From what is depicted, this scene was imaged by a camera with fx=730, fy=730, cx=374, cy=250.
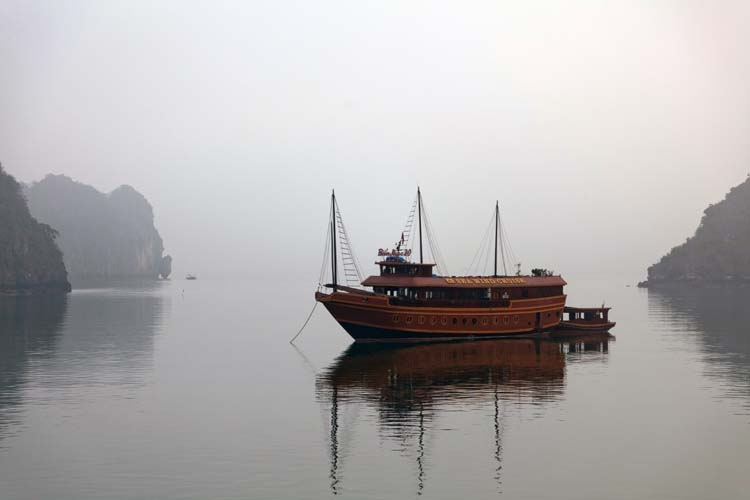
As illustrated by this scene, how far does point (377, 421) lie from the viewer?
34.4 metres

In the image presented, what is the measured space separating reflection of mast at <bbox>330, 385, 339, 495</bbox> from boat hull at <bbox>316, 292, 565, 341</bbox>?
20080 millimetres

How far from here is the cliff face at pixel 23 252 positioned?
166125mm

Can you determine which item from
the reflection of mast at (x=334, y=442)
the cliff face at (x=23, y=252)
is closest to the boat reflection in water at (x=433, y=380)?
the reflection of mast at (x=334, y=442)

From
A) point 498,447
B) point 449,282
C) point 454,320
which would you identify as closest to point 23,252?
point 454,320

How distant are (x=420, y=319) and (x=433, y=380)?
18.4 m

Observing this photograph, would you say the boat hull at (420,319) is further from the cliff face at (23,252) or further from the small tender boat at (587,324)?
the cliff face at (23,252)

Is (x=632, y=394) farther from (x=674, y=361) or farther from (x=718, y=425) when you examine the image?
(x=674, y=361)

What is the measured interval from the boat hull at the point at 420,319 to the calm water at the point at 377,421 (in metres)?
1.91

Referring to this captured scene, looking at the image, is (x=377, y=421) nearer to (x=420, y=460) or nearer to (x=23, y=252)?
(x=420, y=460)

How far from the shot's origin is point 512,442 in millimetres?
30422

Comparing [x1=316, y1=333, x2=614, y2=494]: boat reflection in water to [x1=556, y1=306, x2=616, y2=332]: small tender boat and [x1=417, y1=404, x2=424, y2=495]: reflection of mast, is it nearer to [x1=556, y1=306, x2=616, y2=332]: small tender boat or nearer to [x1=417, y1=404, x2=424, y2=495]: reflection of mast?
[x1=417, y1=404, x2=424, y2=495]: reflection of mast

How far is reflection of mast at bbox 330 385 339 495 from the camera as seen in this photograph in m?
25.4

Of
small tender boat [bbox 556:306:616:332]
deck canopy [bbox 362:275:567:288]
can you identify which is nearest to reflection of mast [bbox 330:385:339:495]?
deck canopy [bbox 362:275:567:288]

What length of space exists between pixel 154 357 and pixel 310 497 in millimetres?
38866
